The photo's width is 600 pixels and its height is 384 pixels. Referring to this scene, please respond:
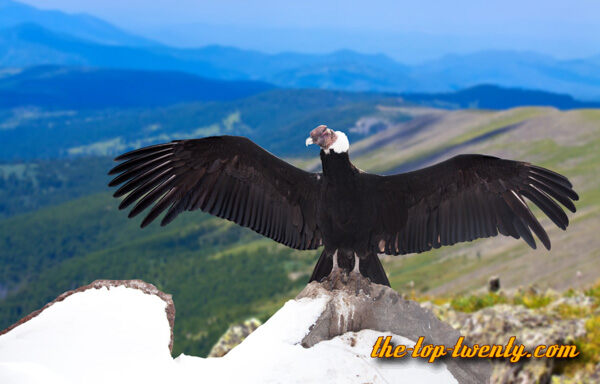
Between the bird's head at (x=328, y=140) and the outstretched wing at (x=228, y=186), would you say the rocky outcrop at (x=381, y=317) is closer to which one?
the outstretched wing at (x=228, y=186)

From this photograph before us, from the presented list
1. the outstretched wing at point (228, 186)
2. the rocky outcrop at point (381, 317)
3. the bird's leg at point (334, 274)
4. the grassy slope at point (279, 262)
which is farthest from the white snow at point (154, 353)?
the grassy slope at point (279, 262)

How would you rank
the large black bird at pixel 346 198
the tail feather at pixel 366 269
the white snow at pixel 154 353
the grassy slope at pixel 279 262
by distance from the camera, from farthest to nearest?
the grassy slope at pixel 279 262 → the tail feather at pixel 366 269 → the large black bird at pixel 346 198 → the white snow at pixel 154 353

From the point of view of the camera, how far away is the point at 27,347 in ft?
21.5

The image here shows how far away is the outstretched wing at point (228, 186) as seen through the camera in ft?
28.6

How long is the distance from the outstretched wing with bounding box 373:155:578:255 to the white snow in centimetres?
183

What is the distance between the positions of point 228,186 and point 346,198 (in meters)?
2.14

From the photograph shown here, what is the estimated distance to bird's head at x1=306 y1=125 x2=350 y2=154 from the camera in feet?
24.9

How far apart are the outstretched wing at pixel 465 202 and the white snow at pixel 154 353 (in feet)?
6.02

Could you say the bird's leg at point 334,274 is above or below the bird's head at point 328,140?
below

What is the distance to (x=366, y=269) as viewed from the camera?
8648 mm

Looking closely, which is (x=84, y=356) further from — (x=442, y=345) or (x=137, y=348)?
(x=442, y=345)

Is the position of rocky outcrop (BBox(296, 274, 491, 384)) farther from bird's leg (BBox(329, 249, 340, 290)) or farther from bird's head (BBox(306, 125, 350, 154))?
bird's head (BBox(306, 125, 350, 154))

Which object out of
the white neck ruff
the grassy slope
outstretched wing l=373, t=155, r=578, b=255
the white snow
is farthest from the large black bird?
the grassy slope

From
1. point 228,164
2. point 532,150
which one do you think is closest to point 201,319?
point 532,150
